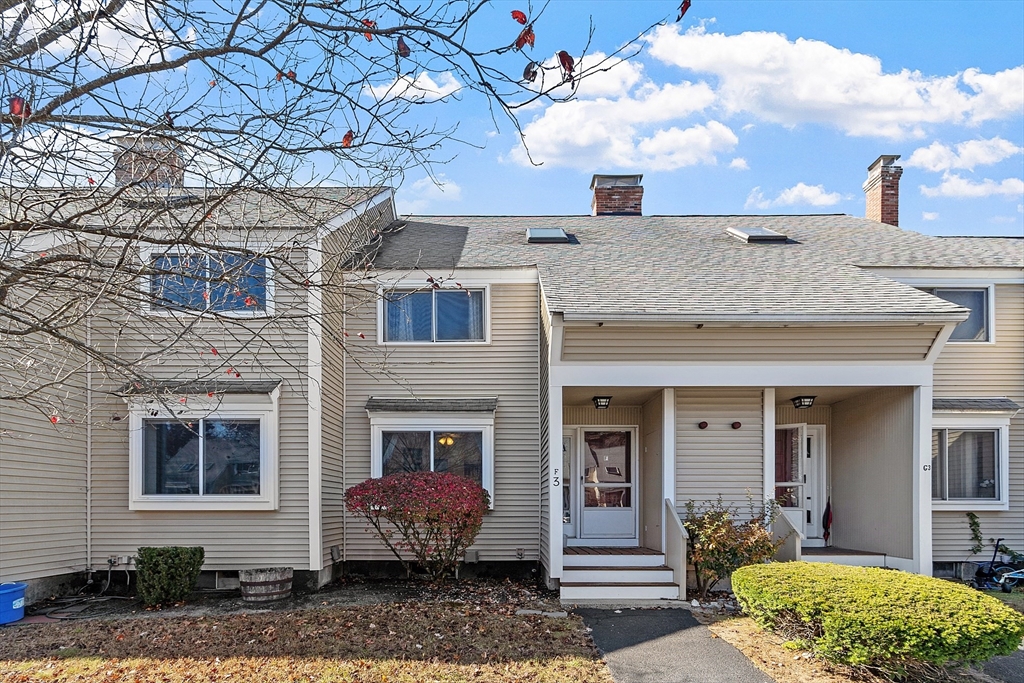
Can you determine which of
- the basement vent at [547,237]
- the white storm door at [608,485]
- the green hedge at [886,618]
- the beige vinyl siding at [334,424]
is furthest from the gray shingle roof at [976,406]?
the beige vinyl siding at [334,424]

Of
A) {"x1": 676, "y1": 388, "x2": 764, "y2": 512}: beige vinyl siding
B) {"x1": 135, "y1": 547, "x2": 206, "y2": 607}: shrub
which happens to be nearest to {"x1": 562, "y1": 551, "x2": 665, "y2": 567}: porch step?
{"x1": 676, "y1": 388, "x2": 764, "y2": 512}: beige vinyl siding

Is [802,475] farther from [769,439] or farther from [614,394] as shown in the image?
[614,394]

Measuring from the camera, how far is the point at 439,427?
43.9 feet

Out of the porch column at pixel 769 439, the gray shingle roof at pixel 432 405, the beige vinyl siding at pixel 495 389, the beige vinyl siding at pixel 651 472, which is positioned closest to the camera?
the porch column at pixel 769 439

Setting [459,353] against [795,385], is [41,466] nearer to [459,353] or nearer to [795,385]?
[459,353]

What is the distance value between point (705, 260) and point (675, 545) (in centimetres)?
481

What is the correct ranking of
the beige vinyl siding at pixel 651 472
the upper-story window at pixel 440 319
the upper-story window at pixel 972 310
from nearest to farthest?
the beige vinyl siding at pixel 651 472 < the upper-story window at pixel 440 319 < the upper-story window at pixel 972 310

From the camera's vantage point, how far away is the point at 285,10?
5.37 meters

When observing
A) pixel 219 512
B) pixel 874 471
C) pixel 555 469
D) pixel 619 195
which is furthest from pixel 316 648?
pixel 619 195

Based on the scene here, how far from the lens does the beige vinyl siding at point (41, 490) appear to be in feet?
35.4

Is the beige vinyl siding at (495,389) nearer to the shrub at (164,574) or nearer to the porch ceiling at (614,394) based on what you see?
the porch ceiling at (614,394)

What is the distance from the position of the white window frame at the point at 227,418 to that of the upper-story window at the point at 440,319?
2301 millimetres

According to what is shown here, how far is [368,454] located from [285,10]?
29.7ft

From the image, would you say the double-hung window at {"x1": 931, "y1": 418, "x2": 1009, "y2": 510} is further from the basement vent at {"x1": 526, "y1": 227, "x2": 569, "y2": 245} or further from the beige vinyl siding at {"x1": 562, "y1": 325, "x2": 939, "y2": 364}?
the basement vent at {"x1": 526, "y1": 227, "x2": 569, "y2": 245}
